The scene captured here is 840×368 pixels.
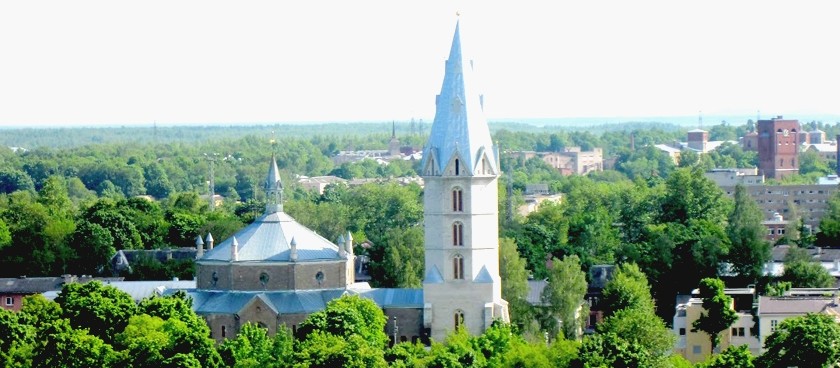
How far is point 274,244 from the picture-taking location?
97.5m

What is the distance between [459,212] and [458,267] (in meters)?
2.56

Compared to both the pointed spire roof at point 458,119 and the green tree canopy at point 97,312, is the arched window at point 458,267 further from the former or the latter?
the green tree canopy at point 97,312

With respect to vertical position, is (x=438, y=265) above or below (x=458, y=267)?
above

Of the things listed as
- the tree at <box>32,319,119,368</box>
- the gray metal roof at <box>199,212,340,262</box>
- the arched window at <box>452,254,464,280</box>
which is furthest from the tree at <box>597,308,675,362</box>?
the tree at <box>32,319,119,368</box>

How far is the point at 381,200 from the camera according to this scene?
6161 inches

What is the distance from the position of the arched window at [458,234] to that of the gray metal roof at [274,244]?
19.5 feet

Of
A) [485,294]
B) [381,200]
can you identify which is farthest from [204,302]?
[381,200]

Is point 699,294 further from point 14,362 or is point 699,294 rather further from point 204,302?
point 14,362

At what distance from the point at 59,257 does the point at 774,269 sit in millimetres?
44131

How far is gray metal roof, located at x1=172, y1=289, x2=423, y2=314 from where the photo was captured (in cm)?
9519

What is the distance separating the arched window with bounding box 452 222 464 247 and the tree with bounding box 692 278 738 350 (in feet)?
42.6

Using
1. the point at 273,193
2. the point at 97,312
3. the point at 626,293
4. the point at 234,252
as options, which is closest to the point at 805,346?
the point at 626,293

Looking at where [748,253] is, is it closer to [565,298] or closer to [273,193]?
[565,298]

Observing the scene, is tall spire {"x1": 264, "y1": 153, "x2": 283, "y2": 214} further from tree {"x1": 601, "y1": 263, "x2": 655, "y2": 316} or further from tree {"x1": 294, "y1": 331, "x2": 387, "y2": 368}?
tree {"x1": 294, "y1": 331, "x2": 387, "y2": 368}
